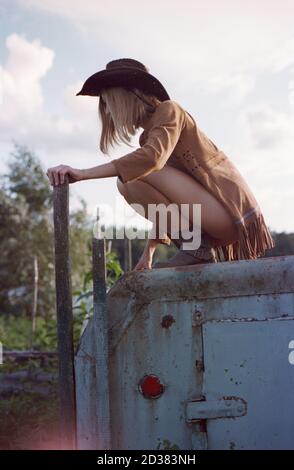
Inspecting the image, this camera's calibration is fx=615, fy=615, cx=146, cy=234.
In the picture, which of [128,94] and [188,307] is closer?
[188,307]

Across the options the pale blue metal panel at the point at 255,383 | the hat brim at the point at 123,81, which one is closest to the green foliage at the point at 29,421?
the pale blue metal panel at the point at 255,383

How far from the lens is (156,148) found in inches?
92.4

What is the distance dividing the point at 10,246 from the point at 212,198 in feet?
44.3

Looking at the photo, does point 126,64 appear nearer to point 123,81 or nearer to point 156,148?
point 123,81

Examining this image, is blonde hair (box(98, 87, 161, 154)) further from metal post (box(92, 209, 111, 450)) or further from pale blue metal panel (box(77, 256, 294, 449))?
metal post (box(92, 209, 111, 450))

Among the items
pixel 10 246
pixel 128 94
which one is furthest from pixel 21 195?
pixel 128 94

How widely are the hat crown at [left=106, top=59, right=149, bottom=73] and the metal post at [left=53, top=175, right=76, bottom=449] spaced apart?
647 millimetres

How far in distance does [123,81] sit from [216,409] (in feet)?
4.41

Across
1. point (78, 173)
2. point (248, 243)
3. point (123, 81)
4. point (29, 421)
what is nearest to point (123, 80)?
point (123, 81)

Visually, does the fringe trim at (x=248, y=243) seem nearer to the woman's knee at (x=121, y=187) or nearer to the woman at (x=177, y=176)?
the woman at (x=177, y=176)

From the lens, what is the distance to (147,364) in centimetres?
211

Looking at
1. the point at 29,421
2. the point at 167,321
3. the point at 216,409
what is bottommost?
the point at 29,421

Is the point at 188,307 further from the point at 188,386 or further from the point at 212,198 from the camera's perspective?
the point at 212,198

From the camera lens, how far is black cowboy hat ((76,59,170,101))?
2.50 meters
